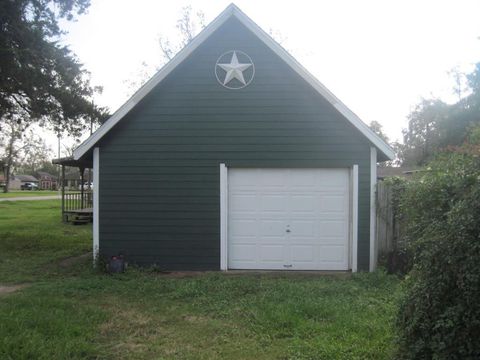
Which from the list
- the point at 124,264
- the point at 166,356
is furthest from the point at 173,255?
the point at 166,356

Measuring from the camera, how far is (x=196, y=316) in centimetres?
687

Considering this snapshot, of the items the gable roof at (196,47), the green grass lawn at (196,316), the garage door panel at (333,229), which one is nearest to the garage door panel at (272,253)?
Result: the green grass lawn at (196,316)

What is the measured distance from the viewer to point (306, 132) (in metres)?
10.3

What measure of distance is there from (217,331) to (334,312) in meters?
1.73

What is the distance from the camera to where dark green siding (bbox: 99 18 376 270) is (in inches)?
405

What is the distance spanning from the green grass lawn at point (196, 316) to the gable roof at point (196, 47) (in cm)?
276

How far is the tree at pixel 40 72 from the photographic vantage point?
44.3 feet

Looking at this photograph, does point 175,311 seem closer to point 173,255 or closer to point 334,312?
point 334,312

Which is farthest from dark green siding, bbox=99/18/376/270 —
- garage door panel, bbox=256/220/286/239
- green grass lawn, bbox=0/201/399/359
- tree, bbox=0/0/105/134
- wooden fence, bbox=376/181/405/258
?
tree, bbox=0/0/105/134

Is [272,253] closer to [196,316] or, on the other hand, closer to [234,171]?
[234,171]

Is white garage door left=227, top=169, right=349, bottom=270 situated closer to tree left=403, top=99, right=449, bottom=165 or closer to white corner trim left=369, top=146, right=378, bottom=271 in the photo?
white corner trim left=369, top=146, right=378, bottom=271

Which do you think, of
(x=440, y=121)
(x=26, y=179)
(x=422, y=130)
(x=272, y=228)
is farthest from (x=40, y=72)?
(x=26, y=179)

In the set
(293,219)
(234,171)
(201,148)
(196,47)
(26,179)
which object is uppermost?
(196,47)

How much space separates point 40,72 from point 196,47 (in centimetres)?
650
